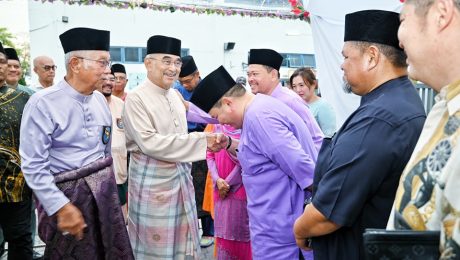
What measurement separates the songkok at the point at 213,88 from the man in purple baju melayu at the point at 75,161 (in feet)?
2.11

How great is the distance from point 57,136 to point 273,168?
127 cm

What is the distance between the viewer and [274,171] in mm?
2510

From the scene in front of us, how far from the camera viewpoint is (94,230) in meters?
2.51

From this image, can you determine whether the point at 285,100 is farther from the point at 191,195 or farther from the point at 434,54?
the point at 434,54

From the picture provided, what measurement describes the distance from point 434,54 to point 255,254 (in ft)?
6.20

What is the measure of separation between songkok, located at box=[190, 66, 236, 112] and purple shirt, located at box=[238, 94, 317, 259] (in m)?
0.26

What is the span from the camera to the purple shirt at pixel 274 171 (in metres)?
2.41

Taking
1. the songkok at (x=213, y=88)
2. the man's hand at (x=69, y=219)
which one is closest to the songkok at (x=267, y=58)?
the songkok at (x=213, y=88)

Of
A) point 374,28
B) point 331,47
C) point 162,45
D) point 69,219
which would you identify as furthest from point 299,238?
point 331,47

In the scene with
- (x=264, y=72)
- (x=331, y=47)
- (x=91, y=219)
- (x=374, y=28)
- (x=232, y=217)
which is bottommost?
(x=232, y=217)

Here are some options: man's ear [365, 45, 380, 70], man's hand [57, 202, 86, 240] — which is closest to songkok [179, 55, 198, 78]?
man's hand [57, 202, 86, 240]

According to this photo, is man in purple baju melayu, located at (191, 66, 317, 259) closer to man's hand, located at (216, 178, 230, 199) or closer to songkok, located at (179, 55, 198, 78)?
man's hand, located at (216, 178, 230, 199)

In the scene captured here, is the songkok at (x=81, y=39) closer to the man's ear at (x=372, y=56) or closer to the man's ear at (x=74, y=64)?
the man's ear at (x=74, y=64)

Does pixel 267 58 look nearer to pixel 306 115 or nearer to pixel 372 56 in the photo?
pixel 306 115
